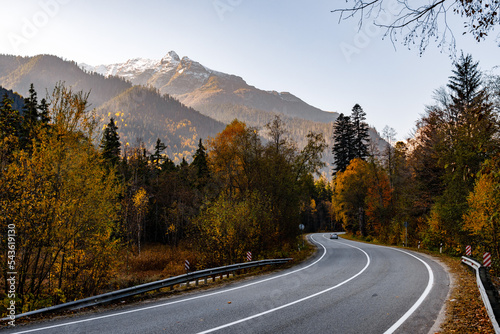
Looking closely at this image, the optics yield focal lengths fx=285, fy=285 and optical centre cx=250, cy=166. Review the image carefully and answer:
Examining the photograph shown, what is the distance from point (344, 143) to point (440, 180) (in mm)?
23976

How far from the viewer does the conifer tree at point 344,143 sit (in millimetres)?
48438

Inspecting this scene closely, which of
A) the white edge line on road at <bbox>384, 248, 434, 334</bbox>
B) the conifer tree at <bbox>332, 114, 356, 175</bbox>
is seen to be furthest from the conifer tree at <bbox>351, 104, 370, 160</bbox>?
the white edge line on road at <bbox>384, 248, 434, 334</bbox>

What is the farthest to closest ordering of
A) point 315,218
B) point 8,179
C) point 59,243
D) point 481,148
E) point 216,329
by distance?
1. point 315,218
2. point 59,243
3. point 8,179
4. point 216,329
5. point 481,148

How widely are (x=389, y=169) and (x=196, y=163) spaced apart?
2967cm

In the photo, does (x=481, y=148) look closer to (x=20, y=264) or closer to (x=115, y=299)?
(x=115, y=299)

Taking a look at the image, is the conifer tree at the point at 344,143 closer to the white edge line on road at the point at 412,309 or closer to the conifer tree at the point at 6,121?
the white edge line on road at the point at 412,309

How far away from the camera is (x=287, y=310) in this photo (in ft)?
24.8

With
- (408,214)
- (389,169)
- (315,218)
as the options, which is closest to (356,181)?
(389,169)

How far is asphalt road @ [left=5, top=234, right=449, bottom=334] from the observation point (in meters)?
6.27

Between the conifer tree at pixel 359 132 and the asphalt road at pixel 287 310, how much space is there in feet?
124

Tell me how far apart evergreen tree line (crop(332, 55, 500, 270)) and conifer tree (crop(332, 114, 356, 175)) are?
0.16 m

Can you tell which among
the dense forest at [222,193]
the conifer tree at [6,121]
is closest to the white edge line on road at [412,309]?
the dense forest at [222,193]

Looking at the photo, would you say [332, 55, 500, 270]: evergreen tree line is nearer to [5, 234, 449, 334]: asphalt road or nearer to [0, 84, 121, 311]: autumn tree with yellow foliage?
[5, 234, 449, 334]: asphalt road

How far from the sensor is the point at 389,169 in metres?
40.4
